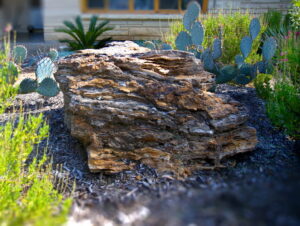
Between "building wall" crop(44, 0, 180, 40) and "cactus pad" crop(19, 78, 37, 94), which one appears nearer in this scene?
"cactus pad" crop(19, 78, 37, 94)

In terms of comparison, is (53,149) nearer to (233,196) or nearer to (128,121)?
(128,121)

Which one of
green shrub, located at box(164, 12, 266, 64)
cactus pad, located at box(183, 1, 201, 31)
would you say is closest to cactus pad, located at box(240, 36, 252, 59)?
cactus pad, located at box(183, 1, 201, 31)

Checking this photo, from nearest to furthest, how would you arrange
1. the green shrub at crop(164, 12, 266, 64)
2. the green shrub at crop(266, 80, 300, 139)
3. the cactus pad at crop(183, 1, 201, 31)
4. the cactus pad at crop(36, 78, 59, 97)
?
the green shrub at crop(266, 80, 300, 139)
the cactus pad at crop(36, 78, 59, 97)
the cactus pad at crop(183, 1, 201, 31)
the green shrub at crop(164, 12, 266, 64)

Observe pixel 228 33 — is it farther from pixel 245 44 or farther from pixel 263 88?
pixel 263 88

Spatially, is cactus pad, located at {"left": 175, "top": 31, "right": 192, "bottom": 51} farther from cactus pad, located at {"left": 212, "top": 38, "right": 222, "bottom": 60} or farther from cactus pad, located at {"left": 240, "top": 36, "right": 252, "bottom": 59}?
cactus pad, located at {"left": 240, "top": 36, "right": 252, "bottom": 59}

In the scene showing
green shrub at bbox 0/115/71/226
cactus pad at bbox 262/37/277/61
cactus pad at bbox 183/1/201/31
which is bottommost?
green shrub at bbox 0/115/71/226

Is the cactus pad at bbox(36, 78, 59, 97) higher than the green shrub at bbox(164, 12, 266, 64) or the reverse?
the reverse

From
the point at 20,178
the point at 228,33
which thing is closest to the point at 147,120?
the point at 20,178
